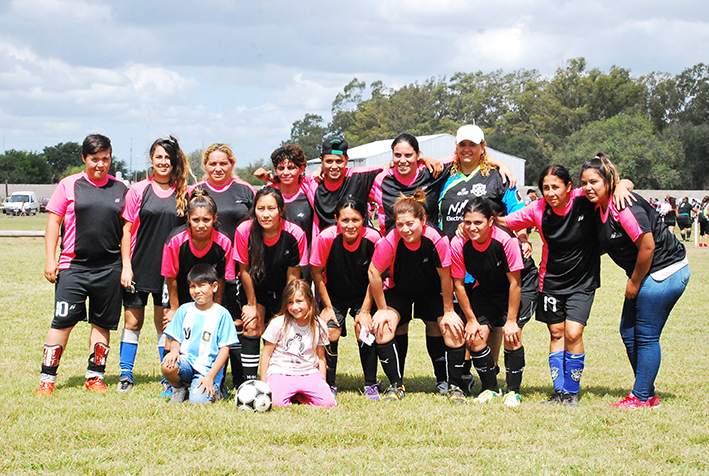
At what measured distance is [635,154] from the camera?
57.2m

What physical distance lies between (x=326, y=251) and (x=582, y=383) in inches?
107

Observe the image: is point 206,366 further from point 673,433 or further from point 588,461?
point 673,433

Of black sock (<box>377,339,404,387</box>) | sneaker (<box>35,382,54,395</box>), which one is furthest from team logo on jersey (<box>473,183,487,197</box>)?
sneaker (<box>35,382,54,395</box>)

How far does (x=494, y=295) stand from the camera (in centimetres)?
536

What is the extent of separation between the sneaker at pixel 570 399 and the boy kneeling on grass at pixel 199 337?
2670mm

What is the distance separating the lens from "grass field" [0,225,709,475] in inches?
148

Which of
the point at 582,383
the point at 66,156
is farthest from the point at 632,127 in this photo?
the point at 66,156

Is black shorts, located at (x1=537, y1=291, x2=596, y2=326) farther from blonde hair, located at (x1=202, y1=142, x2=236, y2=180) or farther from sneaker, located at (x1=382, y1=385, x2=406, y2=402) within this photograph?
blonde hair, located at (x1=202, y1=142, x2=236, y2=180)

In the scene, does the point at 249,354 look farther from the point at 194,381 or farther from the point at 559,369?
the point at 559,369

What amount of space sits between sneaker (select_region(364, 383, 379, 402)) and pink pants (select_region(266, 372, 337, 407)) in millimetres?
375

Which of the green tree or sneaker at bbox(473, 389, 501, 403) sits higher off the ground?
the green tree

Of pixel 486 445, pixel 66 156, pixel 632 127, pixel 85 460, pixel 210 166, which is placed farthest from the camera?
pixel 66 156

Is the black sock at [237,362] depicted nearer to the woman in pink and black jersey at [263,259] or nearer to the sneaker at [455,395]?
the woman in pink and black jersey at [263,259]

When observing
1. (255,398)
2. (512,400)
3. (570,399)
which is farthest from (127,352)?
(570,399)
